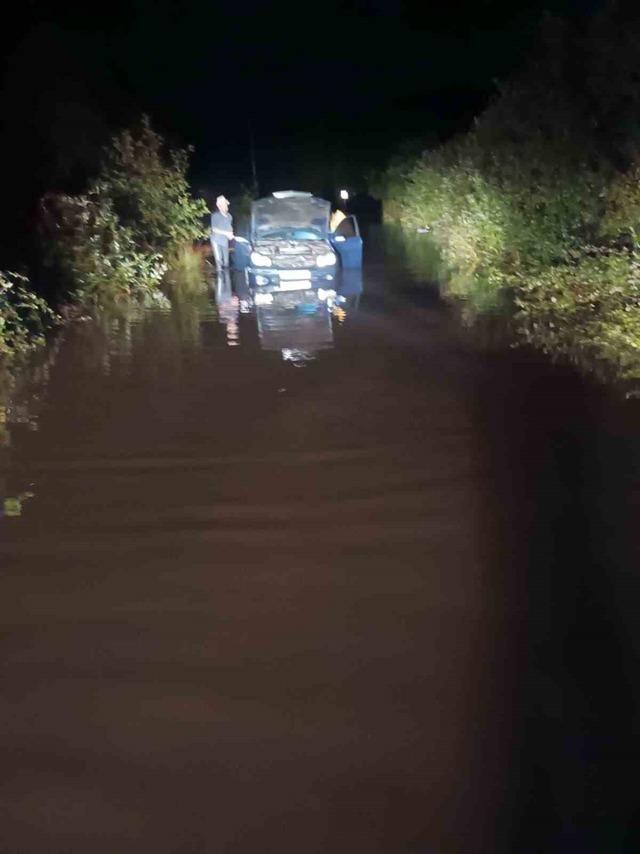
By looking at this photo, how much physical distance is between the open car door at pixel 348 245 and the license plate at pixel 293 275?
317 centimetres

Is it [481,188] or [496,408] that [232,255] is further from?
[496,408]

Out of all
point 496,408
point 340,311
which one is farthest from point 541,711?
point 340,311

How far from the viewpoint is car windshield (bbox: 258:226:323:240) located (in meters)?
22.0

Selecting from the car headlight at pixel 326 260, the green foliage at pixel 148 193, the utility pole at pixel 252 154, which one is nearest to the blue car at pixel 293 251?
the car headlight at pixel 326 260

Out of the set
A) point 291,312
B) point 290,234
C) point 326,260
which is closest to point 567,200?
point 291,312

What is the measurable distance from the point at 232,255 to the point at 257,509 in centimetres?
1813

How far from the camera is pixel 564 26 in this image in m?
18.8

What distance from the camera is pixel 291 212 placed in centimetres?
2550

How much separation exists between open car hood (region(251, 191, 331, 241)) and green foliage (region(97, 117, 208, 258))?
55.8 inches

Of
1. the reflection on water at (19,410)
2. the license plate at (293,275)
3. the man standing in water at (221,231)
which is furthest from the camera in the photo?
the man standing in water at (221,231)

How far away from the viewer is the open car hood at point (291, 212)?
25.1 meters

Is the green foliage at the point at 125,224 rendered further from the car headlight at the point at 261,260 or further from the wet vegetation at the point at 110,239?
the car headlight at the point at 261,260

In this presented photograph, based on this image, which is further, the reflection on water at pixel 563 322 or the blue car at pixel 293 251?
the blue car at pixel 293 251

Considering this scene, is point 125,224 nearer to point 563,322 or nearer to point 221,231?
point 221,231
